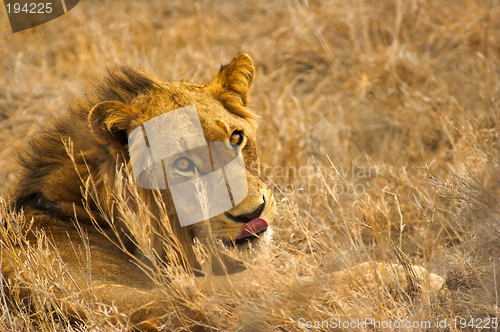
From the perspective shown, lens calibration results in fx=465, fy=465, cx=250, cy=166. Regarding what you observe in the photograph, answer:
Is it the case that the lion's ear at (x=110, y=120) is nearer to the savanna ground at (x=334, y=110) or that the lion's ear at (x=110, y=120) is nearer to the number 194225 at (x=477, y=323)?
the savanna ground at (x=334, y=110)

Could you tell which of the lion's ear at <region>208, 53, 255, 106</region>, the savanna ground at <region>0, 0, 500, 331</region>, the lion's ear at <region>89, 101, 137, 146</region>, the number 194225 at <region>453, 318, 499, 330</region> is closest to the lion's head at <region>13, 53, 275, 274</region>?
the lion's ear at <region>89, 101, 137, 146</region>

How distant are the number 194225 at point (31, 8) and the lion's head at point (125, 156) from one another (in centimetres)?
536

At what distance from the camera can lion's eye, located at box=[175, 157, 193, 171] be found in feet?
9.12

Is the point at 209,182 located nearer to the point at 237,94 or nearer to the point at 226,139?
the point at 226,139

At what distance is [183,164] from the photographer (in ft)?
9.15

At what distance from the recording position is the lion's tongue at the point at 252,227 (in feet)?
9.24

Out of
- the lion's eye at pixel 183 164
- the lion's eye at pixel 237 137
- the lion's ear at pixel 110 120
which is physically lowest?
the lion's eye at pixel 237 137

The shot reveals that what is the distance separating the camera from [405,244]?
3.91 metres

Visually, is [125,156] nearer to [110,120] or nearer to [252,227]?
[110,120]

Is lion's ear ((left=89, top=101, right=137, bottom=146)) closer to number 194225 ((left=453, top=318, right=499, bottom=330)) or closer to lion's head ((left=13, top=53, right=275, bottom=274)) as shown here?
lion's head ((left=13, top=53, right=275, bottom=274))

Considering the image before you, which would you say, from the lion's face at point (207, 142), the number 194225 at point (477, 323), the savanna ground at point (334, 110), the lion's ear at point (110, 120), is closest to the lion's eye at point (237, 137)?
the lion's face at point (207, 142)

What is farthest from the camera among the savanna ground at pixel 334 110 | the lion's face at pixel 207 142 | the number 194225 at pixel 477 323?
the lion's face at pixel 207 142

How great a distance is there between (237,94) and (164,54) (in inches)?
165

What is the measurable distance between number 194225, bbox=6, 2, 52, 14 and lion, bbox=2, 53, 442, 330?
5.26 meters
